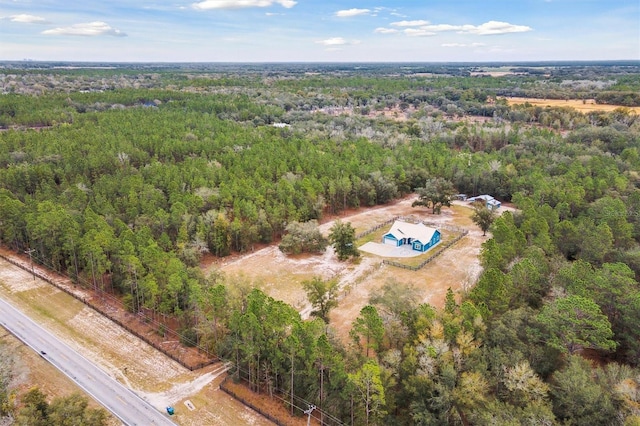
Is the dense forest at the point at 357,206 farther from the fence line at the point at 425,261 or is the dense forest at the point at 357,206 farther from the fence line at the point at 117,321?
the fence line at the point at 425,261

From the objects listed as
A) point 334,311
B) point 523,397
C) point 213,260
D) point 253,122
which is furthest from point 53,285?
point 253,122

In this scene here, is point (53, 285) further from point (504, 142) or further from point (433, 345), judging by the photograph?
point (504, 142)

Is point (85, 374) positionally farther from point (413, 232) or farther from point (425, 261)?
point (413, 232)

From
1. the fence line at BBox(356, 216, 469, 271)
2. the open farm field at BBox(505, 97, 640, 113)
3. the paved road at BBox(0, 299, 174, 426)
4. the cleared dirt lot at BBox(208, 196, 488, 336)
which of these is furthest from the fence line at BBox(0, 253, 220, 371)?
the open farm field at BBox(505, 97, 640, 113)

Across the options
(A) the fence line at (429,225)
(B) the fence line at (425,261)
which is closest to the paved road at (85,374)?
(B) the fence line at (425,261)

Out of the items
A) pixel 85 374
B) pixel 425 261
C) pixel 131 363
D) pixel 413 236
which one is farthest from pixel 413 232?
pixel 85 374

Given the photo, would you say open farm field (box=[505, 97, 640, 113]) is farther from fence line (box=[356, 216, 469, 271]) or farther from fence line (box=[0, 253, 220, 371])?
fence line (box=[0, 253, 220, 371])
